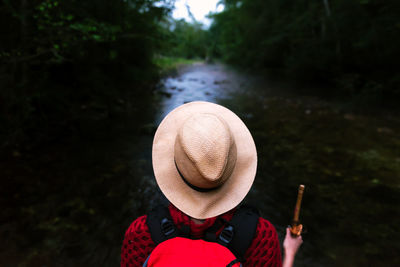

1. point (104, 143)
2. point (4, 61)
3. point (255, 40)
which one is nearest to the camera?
point (4, 61)

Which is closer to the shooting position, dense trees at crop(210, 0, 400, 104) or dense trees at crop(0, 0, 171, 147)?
dense trees at crop(0, 0, 171, 147)

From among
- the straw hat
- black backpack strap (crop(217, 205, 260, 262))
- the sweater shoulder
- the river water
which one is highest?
the straw hat

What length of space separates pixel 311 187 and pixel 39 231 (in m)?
3.98

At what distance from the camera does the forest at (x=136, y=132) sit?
3311mm

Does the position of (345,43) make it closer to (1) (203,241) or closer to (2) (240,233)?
(2) (240,233)

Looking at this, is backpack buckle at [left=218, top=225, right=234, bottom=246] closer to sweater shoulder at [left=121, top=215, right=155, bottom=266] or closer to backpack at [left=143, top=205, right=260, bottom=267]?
backpack at [left=143, top=205, right=260, bottom=267]

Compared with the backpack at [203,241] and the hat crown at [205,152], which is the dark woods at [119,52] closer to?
the hat crown at [205,152]

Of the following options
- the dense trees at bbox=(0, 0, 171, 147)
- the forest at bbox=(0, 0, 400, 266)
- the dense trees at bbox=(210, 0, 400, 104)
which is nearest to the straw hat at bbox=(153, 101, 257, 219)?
the forest at bbox=(0, 0, 400, 266)

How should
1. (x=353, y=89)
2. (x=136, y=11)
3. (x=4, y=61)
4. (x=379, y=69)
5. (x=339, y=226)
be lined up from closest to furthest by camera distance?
(x=339, y=226) → (x=4, y=61) → (x=136, y=11) → (x=379, y=69) → (x=353, y=89)

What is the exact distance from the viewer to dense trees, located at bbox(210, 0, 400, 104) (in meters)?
7.74

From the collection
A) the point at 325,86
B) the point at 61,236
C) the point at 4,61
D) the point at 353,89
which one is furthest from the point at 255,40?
the point at 61,236

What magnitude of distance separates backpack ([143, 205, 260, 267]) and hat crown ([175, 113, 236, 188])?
0.18 m

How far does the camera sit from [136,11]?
A: 754 cm

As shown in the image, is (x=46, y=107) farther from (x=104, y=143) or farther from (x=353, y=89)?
(x=353, y=89)
